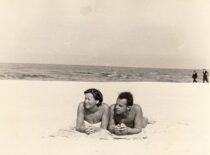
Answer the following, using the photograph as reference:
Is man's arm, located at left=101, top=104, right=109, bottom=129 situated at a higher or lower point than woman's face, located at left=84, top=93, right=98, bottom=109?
lower

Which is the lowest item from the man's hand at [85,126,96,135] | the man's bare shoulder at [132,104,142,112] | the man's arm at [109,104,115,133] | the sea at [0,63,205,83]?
the man's hand at [85,126,96,135]

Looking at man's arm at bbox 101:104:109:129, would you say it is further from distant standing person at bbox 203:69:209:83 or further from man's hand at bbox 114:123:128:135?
distant standing person at bbox 203:69:209:83

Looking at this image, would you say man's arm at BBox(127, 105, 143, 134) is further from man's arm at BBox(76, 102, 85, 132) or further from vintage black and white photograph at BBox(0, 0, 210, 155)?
man's arm at BBox(76, 102, 85, 132)

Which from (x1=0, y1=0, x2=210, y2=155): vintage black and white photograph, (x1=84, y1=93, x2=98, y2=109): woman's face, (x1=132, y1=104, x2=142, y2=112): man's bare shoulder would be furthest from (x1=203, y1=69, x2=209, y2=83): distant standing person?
(x1=84, y1=93, x2=98, y2=109): woman's face

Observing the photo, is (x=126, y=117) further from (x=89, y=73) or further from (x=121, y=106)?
(x=89, y=73)

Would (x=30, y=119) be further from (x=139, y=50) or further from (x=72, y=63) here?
(x=139, y=50)

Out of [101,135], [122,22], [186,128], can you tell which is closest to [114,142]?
[101,135]

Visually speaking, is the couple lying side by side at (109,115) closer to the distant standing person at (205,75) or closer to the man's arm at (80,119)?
the man's arm at (80,119)

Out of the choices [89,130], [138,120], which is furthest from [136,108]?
[89,130]
